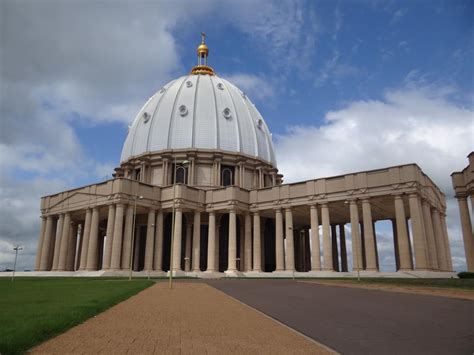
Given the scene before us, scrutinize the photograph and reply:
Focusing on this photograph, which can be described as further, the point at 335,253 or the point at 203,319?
the point at 335,253

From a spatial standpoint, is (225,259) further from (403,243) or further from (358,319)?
(358,319)

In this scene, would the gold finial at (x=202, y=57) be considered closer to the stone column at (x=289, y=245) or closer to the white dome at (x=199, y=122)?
the white dome at (x=199, y=122)

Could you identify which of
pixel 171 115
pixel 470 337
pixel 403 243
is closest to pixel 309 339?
pixel 470 337

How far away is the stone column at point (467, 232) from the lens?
153ft

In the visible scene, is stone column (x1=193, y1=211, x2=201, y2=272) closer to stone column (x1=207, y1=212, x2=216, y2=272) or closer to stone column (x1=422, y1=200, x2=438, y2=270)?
stone column (x1=207, y1=212, x2=216, y2=272)

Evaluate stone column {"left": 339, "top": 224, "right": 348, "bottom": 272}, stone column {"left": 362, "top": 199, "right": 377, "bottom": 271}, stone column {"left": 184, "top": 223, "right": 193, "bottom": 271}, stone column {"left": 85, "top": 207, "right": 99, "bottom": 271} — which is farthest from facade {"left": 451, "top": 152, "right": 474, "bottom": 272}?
stone column {"left": 85, "top": 207, "right": 99, "bottom": 271}

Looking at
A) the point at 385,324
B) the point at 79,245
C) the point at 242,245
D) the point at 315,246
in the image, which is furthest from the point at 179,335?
the point at 79,245

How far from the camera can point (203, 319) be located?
1182cm

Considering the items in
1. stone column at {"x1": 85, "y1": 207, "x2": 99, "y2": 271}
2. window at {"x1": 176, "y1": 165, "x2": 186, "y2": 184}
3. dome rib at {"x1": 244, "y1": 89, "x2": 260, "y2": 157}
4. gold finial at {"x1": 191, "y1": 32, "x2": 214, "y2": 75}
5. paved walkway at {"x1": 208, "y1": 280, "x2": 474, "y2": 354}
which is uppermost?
gold finial at {"x1": 191, "y1": 32, "x2": 214, "y2": 75}

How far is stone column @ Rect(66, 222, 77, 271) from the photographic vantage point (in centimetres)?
5847

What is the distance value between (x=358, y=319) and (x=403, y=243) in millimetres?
35729

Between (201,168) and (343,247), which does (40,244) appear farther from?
(343,247)

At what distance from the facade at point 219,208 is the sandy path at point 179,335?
928 inches

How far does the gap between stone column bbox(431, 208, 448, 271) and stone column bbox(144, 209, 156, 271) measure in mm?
37485
